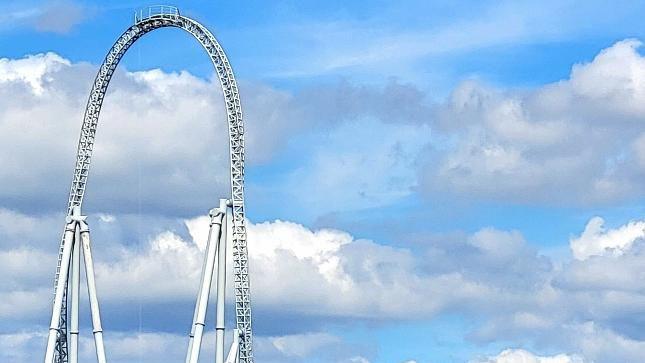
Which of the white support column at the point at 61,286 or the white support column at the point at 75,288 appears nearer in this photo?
the white support column at the point at 61,286

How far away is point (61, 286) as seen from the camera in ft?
276

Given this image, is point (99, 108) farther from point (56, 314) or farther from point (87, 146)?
point (56, 314)

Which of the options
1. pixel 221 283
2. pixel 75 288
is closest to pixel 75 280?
pixel 75 288

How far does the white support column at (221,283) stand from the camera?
80562 mm

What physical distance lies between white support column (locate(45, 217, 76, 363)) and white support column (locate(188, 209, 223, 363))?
26.6ft

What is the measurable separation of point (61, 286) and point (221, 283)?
29.7 ft

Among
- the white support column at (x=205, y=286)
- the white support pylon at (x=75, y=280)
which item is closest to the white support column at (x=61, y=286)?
the white support pylon at (x=75, y=280)

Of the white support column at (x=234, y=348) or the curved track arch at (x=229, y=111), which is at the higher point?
the curved track arch at (x=229, y=111)

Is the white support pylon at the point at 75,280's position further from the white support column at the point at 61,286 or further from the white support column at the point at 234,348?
the white support column at the point at 234,348

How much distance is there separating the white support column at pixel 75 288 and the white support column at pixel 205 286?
8330 mm

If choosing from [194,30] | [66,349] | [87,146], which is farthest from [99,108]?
[66,349]

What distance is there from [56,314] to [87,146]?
420 inches

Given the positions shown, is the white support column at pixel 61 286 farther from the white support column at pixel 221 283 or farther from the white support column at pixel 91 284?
the white support column at pixel 221 283

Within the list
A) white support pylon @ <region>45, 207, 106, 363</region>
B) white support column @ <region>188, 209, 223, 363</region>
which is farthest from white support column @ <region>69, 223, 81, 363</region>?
white support column @ <region>188, 209, 223, 363</region>
